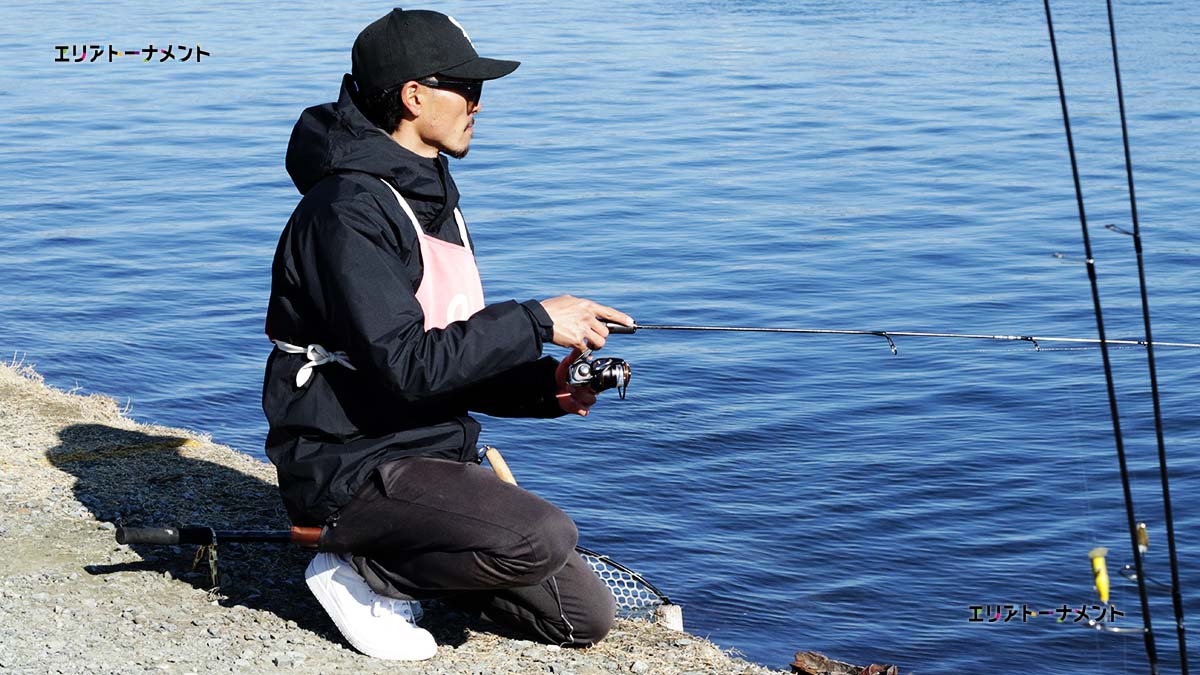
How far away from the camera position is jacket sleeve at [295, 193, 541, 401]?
12.3 feet

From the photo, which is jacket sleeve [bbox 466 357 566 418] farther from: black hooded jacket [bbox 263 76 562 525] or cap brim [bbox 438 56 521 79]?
cap brim [bbox 438 56 521 79]

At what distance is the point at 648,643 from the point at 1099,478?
3.57m

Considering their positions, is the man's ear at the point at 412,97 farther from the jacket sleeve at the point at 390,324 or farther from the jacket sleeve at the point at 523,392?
the jacket sleeve at the point at 523,392

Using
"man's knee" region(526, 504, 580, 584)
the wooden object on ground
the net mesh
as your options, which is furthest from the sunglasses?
the wooden object on ground

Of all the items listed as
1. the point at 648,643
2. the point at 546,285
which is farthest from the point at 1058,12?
the point at 648,643

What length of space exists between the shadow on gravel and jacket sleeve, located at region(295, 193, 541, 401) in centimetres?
87

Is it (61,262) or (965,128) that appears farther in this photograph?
(965,128)

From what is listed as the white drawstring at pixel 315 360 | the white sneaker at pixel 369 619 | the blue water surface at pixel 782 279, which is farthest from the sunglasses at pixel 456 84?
the blue water surface at pixel 782 279

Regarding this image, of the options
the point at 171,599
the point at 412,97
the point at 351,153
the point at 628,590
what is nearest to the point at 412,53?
the point at 412,97

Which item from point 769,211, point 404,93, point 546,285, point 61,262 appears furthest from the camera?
point 769,211

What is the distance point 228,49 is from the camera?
2131 cm

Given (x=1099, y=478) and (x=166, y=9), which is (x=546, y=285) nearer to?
(x=1099, y=478)

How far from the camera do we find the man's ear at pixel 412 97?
3984 mm

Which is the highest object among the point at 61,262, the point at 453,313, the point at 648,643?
the point at 453,313
